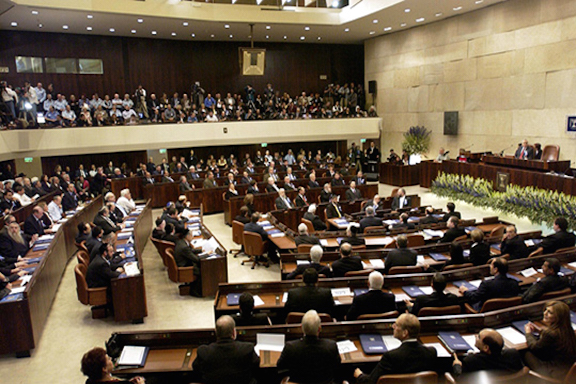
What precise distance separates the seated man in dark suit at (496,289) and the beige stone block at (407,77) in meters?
15.8

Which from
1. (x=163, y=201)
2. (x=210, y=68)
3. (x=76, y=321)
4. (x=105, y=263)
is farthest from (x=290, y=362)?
(x=210, y=68)

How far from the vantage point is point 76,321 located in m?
6.58

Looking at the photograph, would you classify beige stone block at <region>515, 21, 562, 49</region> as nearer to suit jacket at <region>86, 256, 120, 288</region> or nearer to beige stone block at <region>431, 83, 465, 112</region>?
beige stone block at <region>431, 83, 465, 112</region>

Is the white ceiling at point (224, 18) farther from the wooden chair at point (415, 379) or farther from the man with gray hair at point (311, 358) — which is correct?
the wooden chair at point (415, 379)

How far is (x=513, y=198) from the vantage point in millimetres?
11359

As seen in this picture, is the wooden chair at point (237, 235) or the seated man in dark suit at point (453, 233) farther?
the wooden chair at point (237, 235)

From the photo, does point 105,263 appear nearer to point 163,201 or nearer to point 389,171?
point 163,201

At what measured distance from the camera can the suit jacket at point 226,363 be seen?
3421 millimetres

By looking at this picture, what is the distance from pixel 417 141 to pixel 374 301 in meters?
15.7

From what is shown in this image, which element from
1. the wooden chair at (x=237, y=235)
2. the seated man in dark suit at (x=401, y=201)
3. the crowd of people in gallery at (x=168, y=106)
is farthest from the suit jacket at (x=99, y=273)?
the crowd of people in gallery at (x=168, y=106)

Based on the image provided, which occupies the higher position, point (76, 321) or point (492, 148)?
point (492, 148)

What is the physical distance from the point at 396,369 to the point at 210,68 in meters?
20.4

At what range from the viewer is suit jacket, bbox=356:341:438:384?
→ 10.9ft

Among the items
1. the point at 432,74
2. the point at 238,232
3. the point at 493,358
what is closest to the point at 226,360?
the point at 493,358
